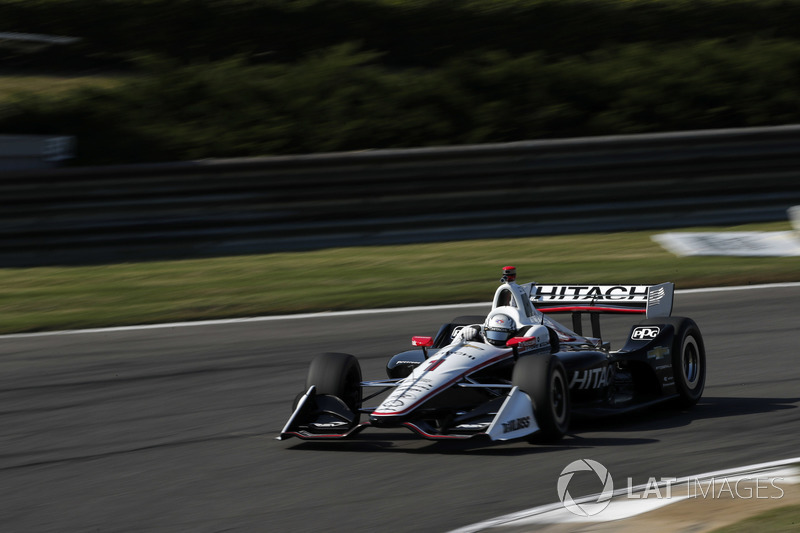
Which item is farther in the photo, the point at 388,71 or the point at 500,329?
the point at 388,71

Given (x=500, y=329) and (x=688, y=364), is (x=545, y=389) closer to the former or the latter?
(x=500, y=329)

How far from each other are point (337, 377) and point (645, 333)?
225 centimetres

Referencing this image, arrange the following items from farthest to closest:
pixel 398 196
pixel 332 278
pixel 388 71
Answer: pixel 388 71 → pixel 398 196 → pixel 332 278

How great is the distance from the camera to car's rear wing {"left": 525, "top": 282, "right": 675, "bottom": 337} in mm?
8203

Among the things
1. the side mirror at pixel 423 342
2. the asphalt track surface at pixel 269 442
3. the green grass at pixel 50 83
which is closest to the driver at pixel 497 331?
the side mirror at pixel 423 342

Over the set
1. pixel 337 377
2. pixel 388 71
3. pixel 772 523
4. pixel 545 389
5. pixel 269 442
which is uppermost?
pixel 388 71

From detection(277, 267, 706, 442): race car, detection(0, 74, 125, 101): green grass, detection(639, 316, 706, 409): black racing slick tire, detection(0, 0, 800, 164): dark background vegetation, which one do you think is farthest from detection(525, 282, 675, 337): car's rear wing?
detection(0, 74, 125, 101): green grass

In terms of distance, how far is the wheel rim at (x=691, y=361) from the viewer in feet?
25.4

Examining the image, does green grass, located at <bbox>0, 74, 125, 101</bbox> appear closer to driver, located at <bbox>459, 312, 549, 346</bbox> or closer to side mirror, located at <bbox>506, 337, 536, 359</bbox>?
driver, located at <bbox>459, 312, 549, 346</bbox>

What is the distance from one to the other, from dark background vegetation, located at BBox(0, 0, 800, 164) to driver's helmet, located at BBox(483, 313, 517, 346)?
860 cm

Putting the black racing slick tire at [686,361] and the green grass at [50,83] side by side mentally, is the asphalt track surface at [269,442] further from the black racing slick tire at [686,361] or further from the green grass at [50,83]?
the green grass at [50,83]

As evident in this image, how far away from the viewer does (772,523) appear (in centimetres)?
473

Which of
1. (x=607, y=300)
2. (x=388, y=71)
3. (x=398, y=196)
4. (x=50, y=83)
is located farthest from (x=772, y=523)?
(x=50, y=83)

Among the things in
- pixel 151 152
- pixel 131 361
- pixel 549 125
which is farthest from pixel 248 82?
pixel 131 361
